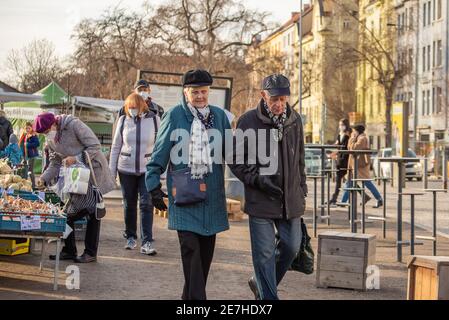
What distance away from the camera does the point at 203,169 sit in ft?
25.9

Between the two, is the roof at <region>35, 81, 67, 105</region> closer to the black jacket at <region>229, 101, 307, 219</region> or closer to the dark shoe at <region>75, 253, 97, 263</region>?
the dark shoe at <region>75, 253, 97, 263</region>

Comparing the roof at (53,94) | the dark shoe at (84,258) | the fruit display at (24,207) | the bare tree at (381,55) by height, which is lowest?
the dark shoe at (84,258)

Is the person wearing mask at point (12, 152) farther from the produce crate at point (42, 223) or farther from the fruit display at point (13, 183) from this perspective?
the produce crate at point (42, 223)

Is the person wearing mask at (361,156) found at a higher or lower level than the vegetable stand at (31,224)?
higher

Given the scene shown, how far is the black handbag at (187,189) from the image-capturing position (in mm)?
7773

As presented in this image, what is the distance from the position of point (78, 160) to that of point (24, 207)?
5.24 ft

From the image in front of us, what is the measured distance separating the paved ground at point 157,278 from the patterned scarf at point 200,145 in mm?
1740

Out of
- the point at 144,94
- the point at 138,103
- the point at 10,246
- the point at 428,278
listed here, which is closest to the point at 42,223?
the point at 10,246

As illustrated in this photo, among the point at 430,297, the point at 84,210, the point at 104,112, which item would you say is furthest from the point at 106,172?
the point at 104,112

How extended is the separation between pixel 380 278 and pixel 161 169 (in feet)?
12.5

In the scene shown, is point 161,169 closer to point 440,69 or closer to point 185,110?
point 185,110

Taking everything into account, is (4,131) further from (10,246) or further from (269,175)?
(269,175)

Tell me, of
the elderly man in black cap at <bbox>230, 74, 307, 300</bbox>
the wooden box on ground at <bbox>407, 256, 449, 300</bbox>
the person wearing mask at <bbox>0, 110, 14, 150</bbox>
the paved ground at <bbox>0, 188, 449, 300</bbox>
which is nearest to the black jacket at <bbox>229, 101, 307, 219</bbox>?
the elderly man in black cap at <bbox>230, 74, 307, 300</bbox>

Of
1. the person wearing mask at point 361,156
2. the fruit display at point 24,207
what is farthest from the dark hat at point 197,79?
the person wearing mask at point 361,156
